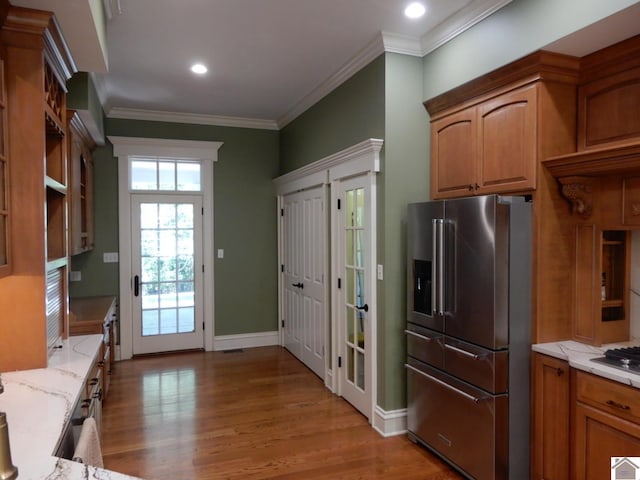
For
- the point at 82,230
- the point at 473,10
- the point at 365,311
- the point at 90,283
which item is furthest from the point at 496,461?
the point at 90,283

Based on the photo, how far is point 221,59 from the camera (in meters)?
3.65

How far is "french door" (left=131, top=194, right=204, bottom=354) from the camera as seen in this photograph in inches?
210

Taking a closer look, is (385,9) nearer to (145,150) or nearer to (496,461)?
(496,461)

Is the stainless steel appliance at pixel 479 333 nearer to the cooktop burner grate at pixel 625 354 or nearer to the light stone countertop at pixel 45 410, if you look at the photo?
the cooktop burner grate at pixel 625 354

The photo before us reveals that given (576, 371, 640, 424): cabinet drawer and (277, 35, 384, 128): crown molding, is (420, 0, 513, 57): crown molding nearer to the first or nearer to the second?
(277, 35, 384, 128): crown molding

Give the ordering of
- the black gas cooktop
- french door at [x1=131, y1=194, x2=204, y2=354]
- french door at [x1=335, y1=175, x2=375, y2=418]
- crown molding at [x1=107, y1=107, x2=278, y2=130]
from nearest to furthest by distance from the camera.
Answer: the black gas cooktop → french door at [x1=335, y1=175, x2=375, y2=418] → crown molding at [x1=107, y1=107, x2=278, y2=130] → french door at [x1=131, y1=194, x2=204, y2=354]

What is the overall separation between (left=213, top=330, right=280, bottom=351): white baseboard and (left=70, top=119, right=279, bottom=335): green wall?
6 centimetres

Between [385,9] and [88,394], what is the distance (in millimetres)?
2812

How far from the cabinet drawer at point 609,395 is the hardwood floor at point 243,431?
100 cm

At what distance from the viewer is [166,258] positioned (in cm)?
546

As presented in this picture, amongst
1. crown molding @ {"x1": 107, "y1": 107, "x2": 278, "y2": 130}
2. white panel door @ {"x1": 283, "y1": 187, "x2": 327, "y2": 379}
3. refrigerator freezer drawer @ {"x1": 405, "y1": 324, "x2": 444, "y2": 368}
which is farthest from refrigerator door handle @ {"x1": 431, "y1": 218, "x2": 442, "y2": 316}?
crown molding @ {"x1": 107, "y1": 107, "x2": 278, "y2": 130}

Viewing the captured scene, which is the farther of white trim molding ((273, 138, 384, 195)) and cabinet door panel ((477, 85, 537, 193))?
white trim molding ((273, 138, 384, 195))

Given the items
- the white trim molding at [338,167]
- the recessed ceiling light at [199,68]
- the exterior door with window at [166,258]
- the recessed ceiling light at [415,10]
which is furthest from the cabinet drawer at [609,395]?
the exterior door with window at [166,258]

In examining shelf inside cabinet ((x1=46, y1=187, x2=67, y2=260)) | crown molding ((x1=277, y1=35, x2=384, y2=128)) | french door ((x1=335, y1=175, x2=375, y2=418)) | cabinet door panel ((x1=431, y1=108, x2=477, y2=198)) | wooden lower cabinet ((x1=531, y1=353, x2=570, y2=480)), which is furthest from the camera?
french door ((x1=335, y1=175, x2=375, y2=418))
